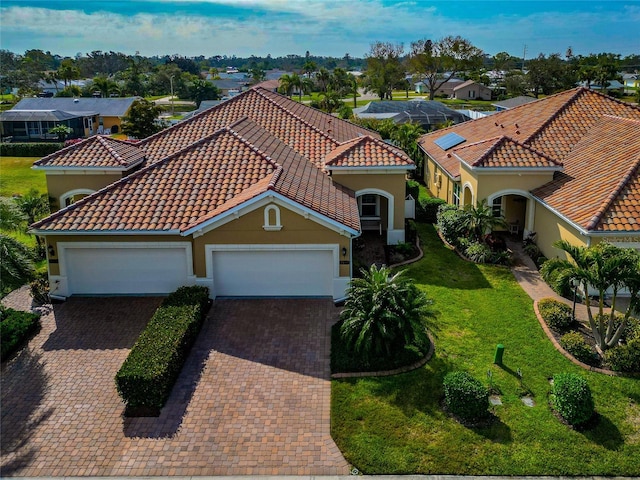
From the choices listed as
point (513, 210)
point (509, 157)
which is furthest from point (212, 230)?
point (513, 210)

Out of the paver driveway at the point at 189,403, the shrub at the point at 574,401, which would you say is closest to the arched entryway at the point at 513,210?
the paver driveway at the point at 189,403

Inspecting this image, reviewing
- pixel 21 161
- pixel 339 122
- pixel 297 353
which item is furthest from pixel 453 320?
pixel 21 161

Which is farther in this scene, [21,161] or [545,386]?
[21,161]

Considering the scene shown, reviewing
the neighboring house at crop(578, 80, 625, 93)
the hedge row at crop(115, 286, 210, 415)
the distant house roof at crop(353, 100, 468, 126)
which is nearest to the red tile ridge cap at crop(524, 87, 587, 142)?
the hedge row at crop(115, 286, 210, 415)

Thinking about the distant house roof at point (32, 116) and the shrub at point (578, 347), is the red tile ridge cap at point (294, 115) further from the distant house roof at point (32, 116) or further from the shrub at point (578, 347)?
the distant house roof at point (32, 116)

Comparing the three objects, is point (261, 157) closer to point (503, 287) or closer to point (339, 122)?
point (503, 287)

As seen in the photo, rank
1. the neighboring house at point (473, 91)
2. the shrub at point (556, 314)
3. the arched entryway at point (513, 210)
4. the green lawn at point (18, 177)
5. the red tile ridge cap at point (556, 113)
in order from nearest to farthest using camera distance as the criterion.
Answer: the shrub at point (556, 314), the arched entryway at point (513, 210), the red tile ridge cap at point (556, 113), the green lawn at point (18, 177), the neighboring house at point (473, 91)

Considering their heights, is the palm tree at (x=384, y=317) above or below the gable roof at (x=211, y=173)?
below
